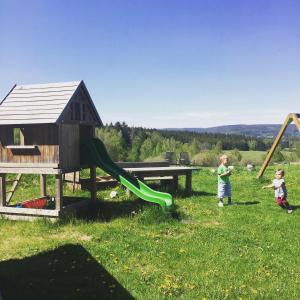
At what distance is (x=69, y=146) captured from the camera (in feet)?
41.4

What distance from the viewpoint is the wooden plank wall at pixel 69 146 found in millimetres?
12086

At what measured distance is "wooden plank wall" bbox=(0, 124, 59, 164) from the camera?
39.2ft

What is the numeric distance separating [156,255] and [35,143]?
19.8 feet

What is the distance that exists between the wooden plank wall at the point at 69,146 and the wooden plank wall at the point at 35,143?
233 millimetres

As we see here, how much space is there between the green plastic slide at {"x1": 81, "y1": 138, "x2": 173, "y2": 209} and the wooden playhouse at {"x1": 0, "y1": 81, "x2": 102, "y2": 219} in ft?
1.16

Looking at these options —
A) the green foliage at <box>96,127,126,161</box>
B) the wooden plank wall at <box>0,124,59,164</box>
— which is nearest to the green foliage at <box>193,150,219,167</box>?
the green foliage at <box>96,127,126,161</box>

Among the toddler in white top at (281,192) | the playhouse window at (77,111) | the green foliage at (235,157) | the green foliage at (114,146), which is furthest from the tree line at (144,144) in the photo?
the toddler in white top at (281,192)

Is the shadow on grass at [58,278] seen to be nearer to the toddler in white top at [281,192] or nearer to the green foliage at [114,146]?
the toddler in white top at [281,192]

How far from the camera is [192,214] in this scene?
39.4 feet

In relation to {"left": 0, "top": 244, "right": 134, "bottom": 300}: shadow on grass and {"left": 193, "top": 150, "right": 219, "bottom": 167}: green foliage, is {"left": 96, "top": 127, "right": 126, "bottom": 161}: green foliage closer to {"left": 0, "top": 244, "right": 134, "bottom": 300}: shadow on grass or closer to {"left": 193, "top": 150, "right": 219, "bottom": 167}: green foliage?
{"left": 193, "top": 150, "right": 219, "bottom": 167}: green foliage

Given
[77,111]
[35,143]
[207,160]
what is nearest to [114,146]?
[207,160]

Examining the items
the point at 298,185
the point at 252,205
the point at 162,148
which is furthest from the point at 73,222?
the point at 162,148

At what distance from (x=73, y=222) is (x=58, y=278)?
171 inches

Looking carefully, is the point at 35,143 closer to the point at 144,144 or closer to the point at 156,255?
the point at 156,255
